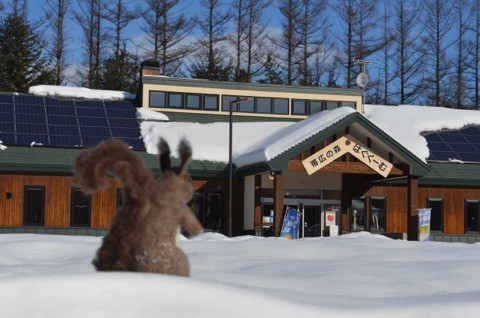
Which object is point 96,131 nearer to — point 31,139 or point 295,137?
point 31,139

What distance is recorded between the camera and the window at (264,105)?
116 ft

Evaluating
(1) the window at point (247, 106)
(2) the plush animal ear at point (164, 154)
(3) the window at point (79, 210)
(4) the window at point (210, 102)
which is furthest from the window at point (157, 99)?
(2) the plush animal ear at point (164, 154)

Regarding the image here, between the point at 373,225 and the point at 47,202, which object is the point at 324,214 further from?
the point at 47,202

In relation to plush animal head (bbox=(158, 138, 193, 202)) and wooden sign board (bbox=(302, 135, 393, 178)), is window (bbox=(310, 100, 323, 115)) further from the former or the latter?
plush animal head (bbox=(158, 138, 193, 202))

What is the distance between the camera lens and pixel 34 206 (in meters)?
28.2

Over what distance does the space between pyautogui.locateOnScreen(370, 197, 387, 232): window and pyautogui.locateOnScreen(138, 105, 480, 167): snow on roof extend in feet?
8.61

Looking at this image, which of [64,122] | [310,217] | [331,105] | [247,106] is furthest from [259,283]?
[331,105]

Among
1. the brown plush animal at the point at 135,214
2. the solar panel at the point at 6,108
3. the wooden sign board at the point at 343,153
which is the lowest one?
the brown plush animal at the point at 135,214

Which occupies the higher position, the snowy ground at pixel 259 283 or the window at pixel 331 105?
the window at pixel 331 105

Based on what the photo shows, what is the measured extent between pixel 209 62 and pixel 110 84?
24.7 feet

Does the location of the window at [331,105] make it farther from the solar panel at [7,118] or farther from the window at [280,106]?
the solar panel at [7,118]

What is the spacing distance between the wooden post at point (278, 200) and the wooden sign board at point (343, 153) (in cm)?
101

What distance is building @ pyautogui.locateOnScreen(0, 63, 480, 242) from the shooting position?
2783 cm

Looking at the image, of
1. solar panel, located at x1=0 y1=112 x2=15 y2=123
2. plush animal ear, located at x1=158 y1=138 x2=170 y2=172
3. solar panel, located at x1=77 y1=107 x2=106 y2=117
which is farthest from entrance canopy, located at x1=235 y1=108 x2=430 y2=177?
plush animal ear, located at x1=158 y1=138 x2=170 y2=172
